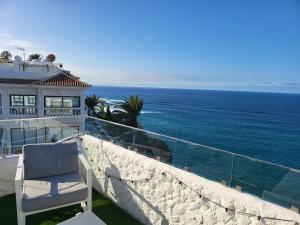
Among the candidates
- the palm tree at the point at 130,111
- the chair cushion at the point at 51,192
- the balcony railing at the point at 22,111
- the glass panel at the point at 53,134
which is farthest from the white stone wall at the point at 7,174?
the palm tree at the point at 130,111

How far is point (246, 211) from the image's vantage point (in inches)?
116

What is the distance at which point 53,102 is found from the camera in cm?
1969

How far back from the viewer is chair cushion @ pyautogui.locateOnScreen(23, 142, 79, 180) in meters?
4.73

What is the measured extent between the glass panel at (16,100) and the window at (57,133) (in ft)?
45.3

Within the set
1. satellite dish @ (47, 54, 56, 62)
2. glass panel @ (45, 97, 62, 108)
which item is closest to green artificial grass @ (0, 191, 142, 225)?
glass panel @ (45, 97, 62, 108)

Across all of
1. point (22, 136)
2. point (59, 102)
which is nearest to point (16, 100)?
point (59, 102)

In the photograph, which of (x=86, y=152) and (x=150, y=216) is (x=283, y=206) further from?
(x=86, y=152)

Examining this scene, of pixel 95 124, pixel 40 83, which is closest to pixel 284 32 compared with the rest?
pixel 40 83

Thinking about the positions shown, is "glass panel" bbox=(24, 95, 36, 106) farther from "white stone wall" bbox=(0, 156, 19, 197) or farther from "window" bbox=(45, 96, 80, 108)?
"white stone wall" bbox=(0, 156, 19, 197)

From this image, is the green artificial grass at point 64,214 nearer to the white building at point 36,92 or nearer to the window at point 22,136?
the window at point 22,136

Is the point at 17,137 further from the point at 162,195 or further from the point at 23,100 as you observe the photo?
the point at 23,100

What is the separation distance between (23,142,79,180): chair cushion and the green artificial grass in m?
0.69

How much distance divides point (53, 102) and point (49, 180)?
52.9ft

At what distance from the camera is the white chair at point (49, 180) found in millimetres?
4016
